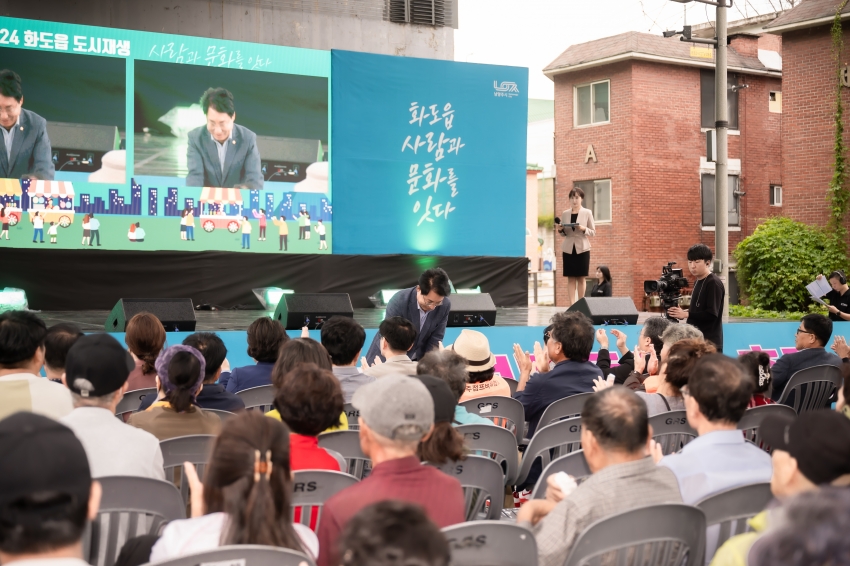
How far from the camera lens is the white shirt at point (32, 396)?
311 cm

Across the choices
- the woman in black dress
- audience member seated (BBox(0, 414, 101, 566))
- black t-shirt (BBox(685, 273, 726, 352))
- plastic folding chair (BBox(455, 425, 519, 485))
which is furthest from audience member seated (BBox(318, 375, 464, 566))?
the woman in black dress

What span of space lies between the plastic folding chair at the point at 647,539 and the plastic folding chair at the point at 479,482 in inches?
29.3

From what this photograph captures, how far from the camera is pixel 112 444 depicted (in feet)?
8.23

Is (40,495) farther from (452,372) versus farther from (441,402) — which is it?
(452,372)

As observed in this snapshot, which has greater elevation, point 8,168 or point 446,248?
point 8,168

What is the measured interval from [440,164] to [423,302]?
285 inches

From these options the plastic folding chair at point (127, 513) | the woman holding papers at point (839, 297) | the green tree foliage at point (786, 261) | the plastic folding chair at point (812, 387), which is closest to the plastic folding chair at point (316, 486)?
the plastic folding chair at point (127, 513)

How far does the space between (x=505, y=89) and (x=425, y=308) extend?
819 centimetres

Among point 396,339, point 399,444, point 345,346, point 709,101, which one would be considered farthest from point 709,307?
point 709,101

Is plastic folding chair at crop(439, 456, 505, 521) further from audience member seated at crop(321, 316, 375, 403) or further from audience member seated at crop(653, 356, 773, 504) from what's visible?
audience member seated at crop(321, 316, 375, 403)

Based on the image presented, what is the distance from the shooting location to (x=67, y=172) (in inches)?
403

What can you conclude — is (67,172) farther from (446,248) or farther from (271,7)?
(446,248)

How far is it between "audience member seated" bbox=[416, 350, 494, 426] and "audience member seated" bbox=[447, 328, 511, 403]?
628mm

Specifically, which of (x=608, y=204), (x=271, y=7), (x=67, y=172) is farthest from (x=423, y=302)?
(x=608, y=204)
